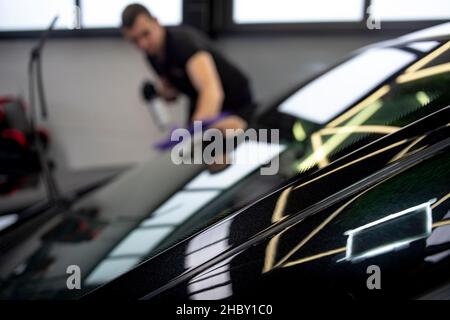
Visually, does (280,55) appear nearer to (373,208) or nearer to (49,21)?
(49,21)

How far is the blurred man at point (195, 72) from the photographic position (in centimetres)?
96

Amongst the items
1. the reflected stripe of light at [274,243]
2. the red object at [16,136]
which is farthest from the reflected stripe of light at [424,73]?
the red object at [16,136]

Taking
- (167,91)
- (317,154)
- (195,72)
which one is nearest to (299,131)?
(317,154)

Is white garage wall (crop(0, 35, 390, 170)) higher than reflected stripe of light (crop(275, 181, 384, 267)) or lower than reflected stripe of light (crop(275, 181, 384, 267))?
higher

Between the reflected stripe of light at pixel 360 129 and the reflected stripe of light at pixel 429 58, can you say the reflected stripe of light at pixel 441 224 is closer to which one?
the reflected stripe of light at pixel 360 129

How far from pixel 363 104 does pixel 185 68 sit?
2.05ft

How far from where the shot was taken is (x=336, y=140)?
21.6 inches

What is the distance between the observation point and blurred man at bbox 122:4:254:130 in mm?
961

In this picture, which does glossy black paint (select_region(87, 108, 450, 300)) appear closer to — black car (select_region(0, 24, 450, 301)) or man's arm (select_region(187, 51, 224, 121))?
black car (select_region(0, 24, 450, 301))

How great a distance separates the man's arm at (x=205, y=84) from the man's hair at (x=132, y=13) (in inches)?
10.2

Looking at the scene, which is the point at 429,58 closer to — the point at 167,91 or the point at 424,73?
the point at 424,73

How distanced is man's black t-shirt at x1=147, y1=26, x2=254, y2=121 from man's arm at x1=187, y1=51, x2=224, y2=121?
12 millimetres

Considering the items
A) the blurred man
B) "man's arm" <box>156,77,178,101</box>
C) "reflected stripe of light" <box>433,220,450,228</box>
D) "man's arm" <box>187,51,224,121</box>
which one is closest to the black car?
"reflected stripe of light" <box>433,220,450,228</box>
